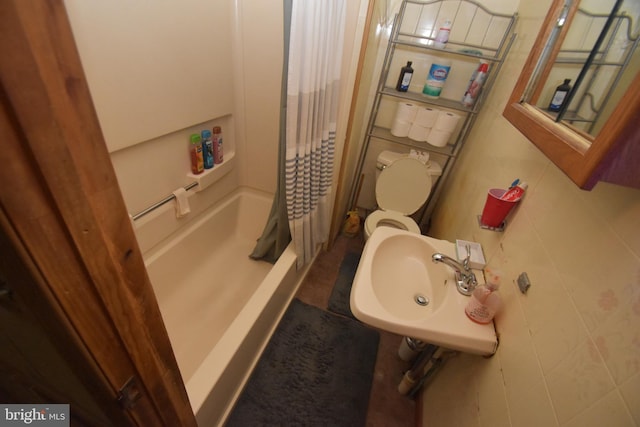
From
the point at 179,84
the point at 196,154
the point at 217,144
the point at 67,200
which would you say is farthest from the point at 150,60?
the point at 67,200

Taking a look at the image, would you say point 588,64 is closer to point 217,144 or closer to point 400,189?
point 400,189

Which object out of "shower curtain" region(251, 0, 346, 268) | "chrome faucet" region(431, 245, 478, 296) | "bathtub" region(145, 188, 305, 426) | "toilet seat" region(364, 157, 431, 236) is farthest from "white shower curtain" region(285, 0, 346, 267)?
"chrome faucet" region(431, 245, 478, 296)

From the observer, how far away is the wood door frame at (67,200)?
0.78 ft

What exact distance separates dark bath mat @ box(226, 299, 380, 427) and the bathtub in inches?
3.0

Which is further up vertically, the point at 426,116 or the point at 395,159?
the point at 426,116

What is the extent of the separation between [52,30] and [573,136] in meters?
0.85

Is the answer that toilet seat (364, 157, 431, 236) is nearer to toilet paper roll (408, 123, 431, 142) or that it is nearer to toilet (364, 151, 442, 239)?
toilet (364, 151, 442, 239)

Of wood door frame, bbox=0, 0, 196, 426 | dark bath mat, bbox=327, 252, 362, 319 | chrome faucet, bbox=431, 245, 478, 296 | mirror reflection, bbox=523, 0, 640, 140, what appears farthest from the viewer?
dark bath mat, bbox=327, 252, 362, 319

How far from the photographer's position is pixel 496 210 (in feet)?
2.92

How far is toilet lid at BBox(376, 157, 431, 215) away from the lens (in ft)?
5.88

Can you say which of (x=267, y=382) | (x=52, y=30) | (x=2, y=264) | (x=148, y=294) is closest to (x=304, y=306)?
(x=267, y=382)

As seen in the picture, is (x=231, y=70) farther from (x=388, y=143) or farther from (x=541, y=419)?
(x=541, y=419)

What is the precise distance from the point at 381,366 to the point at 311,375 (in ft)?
1.29

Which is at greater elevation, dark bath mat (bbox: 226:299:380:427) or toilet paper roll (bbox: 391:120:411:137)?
toilet paper roll (bbox: 391:120:411:137)
